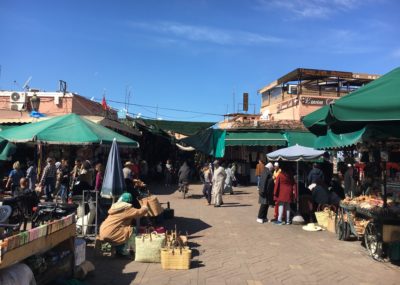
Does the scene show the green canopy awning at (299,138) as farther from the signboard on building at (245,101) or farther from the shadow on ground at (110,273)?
the shadow on ground at (110,273)

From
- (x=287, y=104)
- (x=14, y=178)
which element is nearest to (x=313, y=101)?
(x=287, y=104)

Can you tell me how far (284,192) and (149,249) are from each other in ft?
17.8

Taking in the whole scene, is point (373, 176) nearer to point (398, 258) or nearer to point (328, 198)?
point (328, 198)

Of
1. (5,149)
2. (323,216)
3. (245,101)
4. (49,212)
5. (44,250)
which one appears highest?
(245,101)

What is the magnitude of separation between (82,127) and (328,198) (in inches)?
267

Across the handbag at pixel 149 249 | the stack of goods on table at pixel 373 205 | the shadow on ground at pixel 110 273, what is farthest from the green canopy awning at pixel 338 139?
the shadow on ground at pixel 110 273

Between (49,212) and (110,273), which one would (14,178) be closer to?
(49,212)

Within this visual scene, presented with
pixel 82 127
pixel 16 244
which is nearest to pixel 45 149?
pixel 82 127

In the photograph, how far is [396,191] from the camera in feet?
28.0

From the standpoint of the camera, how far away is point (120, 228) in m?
7.67

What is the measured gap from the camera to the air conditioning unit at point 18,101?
68.7 feet

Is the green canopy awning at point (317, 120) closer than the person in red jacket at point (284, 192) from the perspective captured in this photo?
Yes

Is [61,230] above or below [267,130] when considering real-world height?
below

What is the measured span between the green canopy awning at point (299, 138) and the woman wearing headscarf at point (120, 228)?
19161mm
